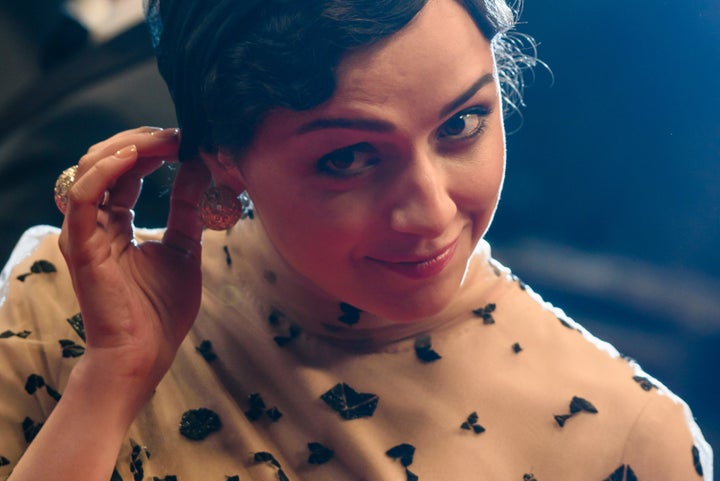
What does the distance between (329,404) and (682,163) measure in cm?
49

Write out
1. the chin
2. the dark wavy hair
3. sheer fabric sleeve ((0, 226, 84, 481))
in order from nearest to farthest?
the dark wavy hair
the chin
sheer fabric sleeve ((0, 226, 84, 481))

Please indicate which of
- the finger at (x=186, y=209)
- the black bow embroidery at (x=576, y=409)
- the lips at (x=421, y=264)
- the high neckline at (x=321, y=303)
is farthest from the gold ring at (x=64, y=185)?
the black bow embroidery at (x=576, y=409)

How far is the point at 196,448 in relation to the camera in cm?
96

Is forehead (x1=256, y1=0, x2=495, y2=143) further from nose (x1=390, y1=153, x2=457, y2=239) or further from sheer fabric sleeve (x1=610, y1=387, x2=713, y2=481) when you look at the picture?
sheer fabric sleeve (x1=610, y1=387, x2=713, y2=481)

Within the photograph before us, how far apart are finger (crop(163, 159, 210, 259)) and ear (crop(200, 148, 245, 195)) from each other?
0.04m

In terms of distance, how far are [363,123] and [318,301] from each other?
305 millimetres

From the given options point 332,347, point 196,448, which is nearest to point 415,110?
point 332,347

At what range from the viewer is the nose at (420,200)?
78 centimetres

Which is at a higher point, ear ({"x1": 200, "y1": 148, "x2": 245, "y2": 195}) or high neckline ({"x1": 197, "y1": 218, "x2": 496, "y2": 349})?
ear ({"x1": 200, "y1": 148, "x2": 245, "y2": 195})

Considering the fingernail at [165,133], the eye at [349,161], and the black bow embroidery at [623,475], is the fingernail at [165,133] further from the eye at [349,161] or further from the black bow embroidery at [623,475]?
the black bow embroidery at [623,475]

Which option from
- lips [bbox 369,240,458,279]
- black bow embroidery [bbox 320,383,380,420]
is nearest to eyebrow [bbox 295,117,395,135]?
lips [bbox 369,240,458,279]

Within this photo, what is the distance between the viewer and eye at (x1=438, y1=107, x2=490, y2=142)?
0.81 meters

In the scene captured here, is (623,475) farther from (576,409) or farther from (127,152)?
(127,152)

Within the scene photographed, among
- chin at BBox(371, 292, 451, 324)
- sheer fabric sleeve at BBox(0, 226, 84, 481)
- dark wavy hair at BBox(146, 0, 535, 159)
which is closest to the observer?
dark wavy hair at BBox(146, 0, 535, 159)
